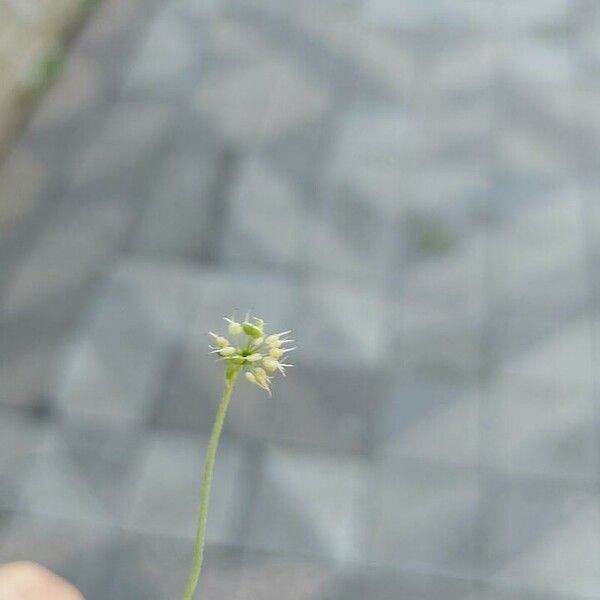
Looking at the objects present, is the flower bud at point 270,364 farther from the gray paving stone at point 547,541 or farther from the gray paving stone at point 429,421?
the gray paving stone at point 429,421

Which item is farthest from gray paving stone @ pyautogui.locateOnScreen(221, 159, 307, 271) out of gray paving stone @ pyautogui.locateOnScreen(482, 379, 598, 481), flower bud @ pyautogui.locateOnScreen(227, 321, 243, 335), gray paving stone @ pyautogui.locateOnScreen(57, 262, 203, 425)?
flower bud @ pyautogui.locateOnScreen(227, 321, 243, 335)

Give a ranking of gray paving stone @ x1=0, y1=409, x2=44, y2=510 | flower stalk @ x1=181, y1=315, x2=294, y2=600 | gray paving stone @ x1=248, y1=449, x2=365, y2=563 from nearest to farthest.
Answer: flower stalk @ x1=181, y1=315, x2=294, y2=600 < gray paving stone @ x1=248, y1=449, x2=365, y2=563 < gray paving stone @ x1=0, y1=409, x2=44, y2=510

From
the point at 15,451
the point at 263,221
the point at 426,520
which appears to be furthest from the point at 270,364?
the point at 263,221

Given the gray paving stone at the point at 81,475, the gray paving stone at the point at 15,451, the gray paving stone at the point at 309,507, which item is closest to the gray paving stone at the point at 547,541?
the gray paving stone at the point at 309,507

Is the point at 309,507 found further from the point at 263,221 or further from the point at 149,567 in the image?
the point at 263,221

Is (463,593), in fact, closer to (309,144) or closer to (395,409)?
(395,409)

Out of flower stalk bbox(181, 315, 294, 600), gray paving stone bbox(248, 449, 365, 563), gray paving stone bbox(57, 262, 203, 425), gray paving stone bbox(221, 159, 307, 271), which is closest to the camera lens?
flower stalk bbox(181, 315, 294, 600)

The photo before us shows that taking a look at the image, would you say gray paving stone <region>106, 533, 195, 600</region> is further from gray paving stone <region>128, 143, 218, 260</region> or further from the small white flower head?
the small white flower head

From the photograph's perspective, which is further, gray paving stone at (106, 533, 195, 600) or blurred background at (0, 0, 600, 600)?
blurred background at (0, 0, 600, 600)
